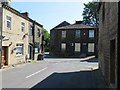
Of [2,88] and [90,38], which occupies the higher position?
[90,38]

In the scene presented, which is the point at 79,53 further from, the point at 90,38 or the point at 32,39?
the point at 32,39

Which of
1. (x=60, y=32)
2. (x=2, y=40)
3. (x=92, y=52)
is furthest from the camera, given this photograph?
(x=60, y=32)

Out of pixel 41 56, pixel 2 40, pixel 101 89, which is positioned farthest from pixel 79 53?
pixel 101 89

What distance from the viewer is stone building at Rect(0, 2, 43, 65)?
2233 centimetres

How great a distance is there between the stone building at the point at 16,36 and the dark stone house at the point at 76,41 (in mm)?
17321

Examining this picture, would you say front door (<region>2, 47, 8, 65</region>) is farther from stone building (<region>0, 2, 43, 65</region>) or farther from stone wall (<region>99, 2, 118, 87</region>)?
stone wall (<region>99, 2, 118, 87</region>)

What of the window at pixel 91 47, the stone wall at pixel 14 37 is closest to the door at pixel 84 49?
the window at pixel 91 47

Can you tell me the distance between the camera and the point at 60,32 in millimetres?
52719

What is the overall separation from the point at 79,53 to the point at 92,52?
3.20 metres

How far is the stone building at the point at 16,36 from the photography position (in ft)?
73.3

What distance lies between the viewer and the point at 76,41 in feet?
168

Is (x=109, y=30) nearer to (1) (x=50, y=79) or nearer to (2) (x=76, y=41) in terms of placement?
(1) (x=50, y=79)

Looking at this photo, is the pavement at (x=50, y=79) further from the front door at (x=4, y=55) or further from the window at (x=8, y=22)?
the window at (x=8, y=22)

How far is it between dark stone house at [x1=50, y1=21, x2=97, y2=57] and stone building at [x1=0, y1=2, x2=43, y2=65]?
17.3m
